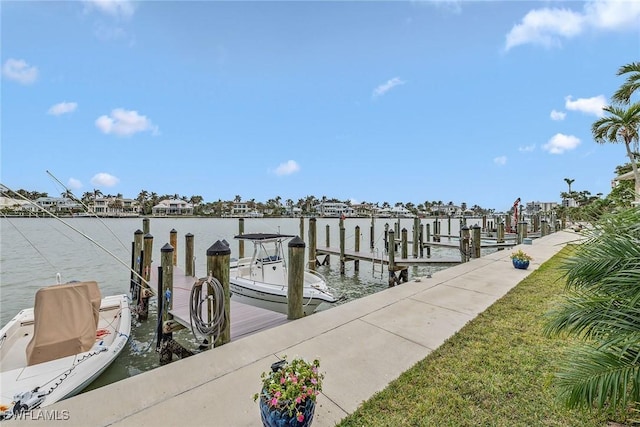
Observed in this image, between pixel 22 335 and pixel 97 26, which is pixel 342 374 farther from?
pixel 97 26

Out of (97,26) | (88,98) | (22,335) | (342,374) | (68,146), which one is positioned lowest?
(22,335)

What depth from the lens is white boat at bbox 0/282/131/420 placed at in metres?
3.72

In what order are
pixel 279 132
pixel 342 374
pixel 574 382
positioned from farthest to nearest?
pixel 279 132 → pixel 342 374 → pixel 574 382

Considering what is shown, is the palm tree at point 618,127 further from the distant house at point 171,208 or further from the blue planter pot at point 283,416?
the distant house at point 171,208

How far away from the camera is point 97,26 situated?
9.30m

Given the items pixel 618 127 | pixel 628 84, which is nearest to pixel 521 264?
pixel 628 84

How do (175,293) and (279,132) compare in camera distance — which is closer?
(175,293)

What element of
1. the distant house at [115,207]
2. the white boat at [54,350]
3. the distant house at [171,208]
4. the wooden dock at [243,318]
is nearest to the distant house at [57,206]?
the white boat at [54,350]

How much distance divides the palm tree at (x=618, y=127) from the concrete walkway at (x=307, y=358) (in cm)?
2084

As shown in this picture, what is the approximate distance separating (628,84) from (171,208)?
90.7m

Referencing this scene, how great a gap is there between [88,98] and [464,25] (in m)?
16.1

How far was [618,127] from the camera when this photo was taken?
723 inches

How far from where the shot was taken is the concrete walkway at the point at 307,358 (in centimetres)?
273

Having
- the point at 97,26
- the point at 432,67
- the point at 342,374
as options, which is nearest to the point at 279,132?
the point at 432,67
